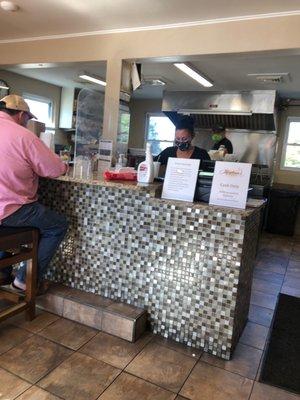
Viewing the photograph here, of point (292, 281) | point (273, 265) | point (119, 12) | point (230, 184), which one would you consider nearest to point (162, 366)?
point (230, 184)

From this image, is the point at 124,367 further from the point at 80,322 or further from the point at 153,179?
the point at 153,179

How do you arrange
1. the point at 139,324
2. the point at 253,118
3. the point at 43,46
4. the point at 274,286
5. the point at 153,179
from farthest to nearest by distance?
the point at 253,118 < the point at 43,46 < the point at 274,286 < the point at 153,179 < the point at 139,324

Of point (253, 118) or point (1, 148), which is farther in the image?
point (253, 118)

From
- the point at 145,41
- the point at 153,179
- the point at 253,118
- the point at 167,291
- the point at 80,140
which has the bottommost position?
the point at 167,291

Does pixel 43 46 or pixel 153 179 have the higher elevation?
pixel 43 46

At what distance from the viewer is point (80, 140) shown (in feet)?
11.5

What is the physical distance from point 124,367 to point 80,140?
2.37m

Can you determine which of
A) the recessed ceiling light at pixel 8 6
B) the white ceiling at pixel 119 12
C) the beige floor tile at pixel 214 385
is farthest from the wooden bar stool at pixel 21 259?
the recessed ceiling light at pixel 8 6

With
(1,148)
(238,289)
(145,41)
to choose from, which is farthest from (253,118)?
(1,148)

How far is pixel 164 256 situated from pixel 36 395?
1091 millimetres

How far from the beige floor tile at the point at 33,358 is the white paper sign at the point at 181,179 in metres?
1.21

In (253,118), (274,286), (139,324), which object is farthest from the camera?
(253,118)

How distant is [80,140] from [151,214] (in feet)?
5.38

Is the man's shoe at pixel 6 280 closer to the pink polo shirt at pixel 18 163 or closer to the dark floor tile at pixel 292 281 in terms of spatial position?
the pink polo shirt at pixel 18 163
